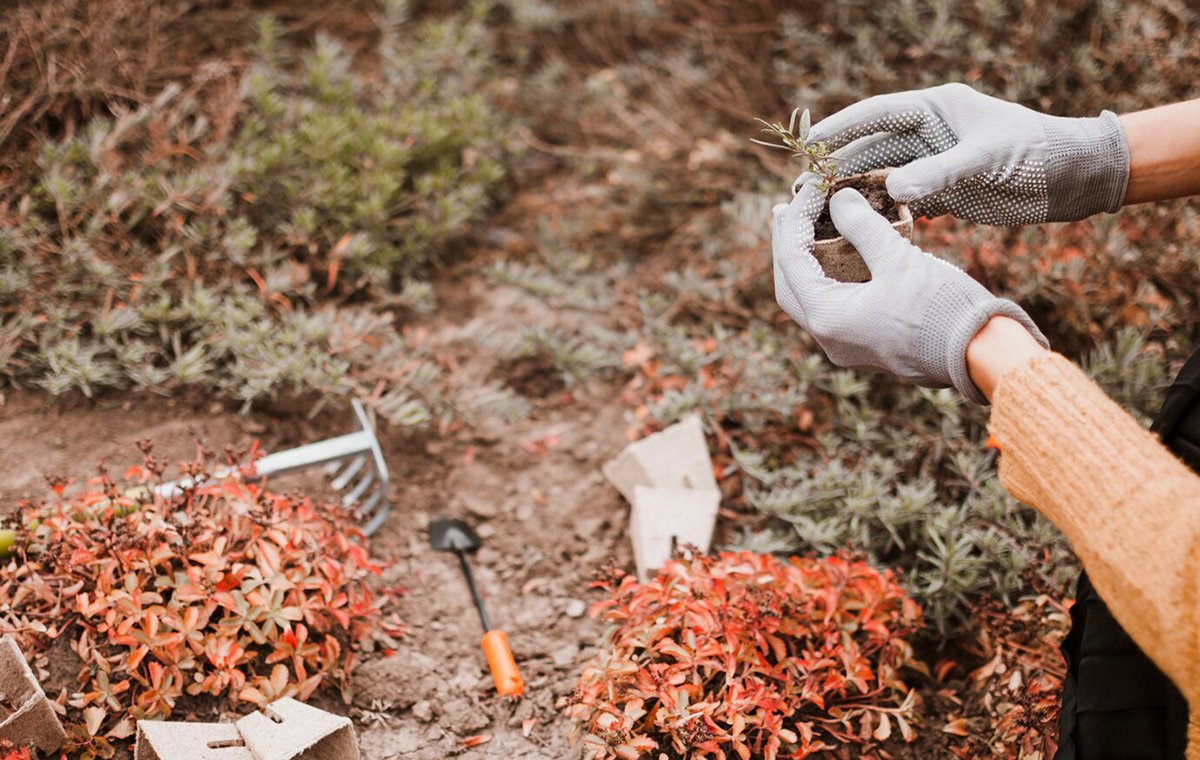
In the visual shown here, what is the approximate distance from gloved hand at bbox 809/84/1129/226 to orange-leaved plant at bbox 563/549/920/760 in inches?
38.9

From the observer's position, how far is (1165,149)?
5.39 feet

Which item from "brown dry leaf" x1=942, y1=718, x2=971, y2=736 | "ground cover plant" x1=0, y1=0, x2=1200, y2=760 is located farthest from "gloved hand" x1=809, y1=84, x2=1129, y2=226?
"brown dry leaf" x1=942, y1=718, x2=971, y2=736

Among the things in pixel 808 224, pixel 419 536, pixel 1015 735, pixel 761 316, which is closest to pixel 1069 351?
pixel 761 316

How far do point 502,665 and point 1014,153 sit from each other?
1718 millimetres

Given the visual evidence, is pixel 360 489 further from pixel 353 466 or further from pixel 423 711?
pixel 423 711

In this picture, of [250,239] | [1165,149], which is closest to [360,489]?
[250,239]

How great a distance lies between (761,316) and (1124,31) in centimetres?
186

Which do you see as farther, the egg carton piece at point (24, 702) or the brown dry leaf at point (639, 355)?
the brown dry leaf at point (639, 355)

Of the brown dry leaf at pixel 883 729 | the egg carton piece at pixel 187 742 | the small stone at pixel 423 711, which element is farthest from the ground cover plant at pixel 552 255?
the egg carton piece at pixel 187 742

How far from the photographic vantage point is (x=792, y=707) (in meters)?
1.91

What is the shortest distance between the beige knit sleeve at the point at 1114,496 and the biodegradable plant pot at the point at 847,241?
44 centimetres

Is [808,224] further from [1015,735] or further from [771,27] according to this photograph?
[771,27]

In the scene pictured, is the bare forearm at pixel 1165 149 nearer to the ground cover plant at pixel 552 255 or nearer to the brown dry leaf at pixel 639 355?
the ground cover plant at pixel 552 255

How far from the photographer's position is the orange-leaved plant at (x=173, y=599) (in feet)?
6.06
